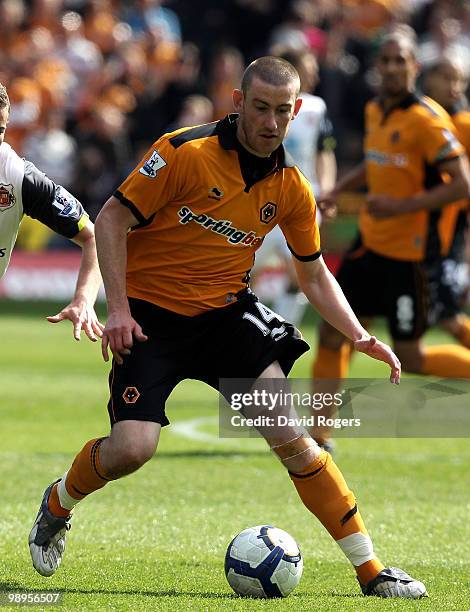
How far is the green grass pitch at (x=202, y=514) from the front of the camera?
562 cm

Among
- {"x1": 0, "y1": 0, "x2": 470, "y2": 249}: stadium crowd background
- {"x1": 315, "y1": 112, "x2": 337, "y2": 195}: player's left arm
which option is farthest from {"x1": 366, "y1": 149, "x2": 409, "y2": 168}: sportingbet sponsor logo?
{"x1": 0, "y1": 0, "x2": 470, "y2": 249}: stadium crowd background

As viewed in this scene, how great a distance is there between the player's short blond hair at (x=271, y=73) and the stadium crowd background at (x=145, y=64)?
14.5 meters

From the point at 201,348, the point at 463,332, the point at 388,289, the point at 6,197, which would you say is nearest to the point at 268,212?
the point at 201,348

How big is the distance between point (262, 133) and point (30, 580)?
7.22 feet

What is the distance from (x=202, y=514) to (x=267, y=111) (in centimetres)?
282

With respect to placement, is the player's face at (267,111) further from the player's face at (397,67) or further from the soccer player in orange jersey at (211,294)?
the player's face at (397,67)

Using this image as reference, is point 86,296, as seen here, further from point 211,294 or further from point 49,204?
point 211,294

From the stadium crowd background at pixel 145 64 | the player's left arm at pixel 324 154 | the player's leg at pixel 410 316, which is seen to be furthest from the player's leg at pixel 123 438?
the stadium crowd background at pixel 145 64

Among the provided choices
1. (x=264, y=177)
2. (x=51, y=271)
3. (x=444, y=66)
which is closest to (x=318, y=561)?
(x=264, y=177)

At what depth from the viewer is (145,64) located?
76.1 feet

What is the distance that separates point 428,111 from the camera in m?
9.52

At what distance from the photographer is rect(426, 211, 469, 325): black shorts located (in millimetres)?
10078

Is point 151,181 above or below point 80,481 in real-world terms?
above

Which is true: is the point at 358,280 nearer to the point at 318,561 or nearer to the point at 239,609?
the point at 318,561
